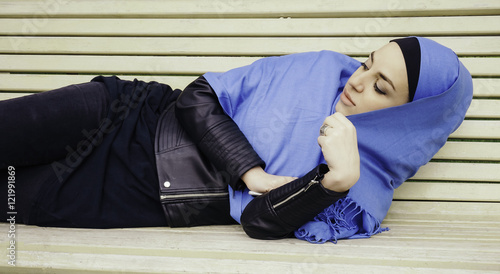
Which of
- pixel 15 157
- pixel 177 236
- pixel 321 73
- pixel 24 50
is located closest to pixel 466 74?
pixel 321 73

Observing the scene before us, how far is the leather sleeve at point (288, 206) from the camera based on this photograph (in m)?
1.71

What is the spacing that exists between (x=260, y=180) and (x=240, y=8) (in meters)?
1.29

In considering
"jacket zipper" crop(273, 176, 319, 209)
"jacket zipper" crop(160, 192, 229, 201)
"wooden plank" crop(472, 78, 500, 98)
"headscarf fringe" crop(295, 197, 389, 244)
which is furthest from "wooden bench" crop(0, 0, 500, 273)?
"jacket zipper" crop(160, 192, 229, 201)

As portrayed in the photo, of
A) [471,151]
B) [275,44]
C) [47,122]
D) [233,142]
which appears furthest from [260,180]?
[471,151]

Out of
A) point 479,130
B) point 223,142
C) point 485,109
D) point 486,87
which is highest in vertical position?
point 223,142

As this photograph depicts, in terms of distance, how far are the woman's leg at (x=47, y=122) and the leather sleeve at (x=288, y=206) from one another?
830mm

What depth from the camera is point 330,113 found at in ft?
7.05

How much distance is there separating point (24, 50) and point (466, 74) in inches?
102

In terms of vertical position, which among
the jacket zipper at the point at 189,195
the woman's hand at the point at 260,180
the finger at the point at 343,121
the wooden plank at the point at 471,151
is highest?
the finger at the point at 343,121

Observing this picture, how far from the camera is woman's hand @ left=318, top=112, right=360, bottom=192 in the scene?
1679 mm

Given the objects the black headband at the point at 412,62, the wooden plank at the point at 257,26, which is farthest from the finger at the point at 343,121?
the wooden plank at the point at 257,26

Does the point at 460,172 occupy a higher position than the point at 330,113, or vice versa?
the point at 330,113

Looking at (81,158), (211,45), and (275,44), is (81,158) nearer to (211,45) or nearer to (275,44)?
(211,45)

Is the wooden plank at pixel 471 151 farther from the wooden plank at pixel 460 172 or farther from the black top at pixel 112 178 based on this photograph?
the black top at pixel 112 178
